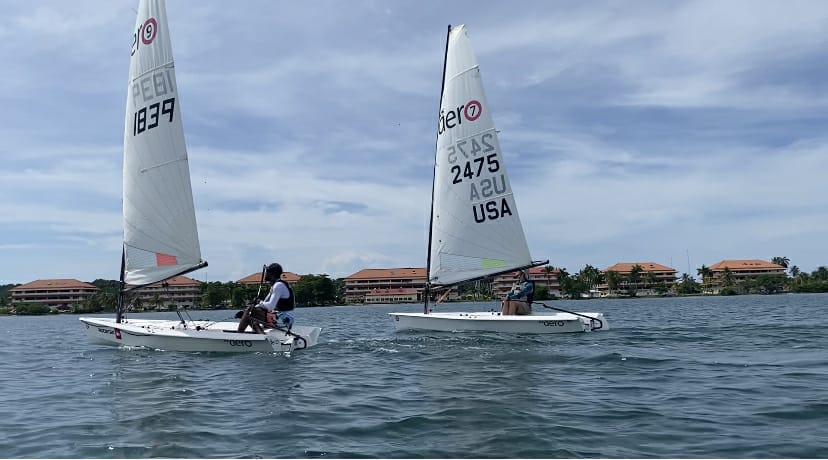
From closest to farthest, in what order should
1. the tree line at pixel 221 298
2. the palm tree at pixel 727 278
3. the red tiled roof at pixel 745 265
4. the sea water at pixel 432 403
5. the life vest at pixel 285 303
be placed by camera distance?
the sea water at pixel 432 403 → the life vest at pixel 285 303 → the tree line at pixel 221 298 → the palm tree at pixel 727 278 → the red tiled roof at pixel 745 265

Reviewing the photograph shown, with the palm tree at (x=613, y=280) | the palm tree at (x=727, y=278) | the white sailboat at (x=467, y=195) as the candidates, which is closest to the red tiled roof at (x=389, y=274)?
the palm tree at (x=613, y=280)

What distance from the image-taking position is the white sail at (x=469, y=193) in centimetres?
2406

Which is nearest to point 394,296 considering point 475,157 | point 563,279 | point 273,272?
point 563,279

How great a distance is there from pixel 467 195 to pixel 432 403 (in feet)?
51.2

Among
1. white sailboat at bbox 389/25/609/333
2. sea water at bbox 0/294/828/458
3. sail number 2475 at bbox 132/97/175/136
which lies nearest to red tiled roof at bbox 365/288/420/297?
white sailboat at bbox 389/25/609/333

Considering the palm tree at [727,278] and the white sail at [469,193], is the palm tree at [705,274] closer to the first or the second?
the palm tree at [727,278]

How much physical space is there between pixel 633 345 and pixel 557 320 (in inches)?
162

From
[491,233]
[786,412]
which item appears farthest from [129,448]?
[491,233]

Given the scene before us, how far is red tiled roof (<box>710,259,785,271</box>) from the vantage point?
170 metres

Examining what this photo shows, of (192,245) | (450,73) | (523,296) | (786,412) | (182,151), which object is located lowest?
(786,412)

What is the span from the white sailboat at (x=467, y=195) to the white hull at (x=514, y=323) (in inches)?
74.5

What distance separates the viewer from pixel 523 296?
22406 millimetres

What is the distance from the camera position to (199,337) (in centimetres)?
1666

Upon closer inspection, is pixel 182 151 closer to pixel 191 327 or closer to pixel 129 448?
pixel 191 327
